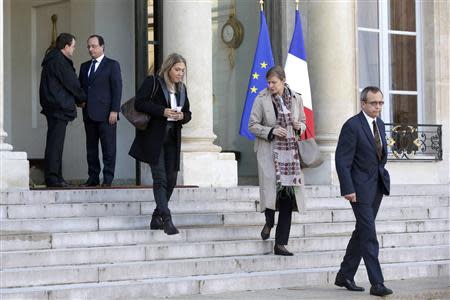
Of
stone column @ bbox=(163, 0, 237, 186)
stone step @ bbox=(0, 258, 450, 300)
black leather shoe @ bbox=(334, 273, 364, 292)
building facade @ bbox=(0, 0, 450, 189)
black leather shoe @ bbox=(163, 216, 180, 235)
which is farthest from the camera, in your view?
building facade @ bbox=(0, 0, 450, 189)

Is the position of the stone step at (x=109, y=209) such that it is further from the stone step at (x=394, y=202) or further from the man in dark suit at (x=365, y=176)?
the man in dark suit at (x=365, y=176)

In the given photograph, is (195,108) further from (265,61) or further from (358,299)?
(358,299)

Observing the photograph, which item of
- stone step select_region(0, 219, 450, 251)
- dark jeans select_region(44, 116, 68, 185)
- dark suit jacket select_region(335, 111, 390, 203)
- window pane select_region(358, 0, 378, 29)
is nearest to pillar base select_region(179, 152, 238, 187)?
dark jeans select_region(44, 116, 68, 185)

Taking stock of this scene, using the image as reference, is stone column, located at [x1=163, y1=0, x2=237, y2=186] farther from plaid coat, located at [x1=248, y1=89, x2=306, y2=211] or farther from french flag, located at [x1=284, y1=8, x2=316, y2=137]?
plaid coat, located at [x1=248, y1=89, x2=306, y2=211]

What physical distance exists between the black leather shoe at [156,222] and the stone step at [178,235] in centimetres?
5

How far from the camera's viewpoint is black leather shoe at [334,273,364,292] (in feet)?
34.3

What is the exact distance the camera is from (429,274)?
11.9m

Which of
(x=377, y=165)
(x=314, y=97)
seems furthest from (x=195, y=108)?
(x=377, y=165)

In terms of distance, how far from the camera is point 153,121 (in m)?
11.2

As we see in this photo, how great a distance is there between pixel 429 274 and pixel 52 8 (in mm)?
7785

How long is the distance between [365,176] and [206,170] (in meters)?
4.53

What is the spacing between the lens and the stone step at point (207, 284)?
9.54 meters

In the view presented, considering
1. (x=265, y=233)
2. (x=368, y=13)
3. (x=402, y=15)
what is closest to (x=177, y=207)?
(x=265, y=233)

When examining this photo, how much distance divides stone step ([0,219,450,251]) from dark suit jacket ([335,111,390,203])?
2081 millimetres
